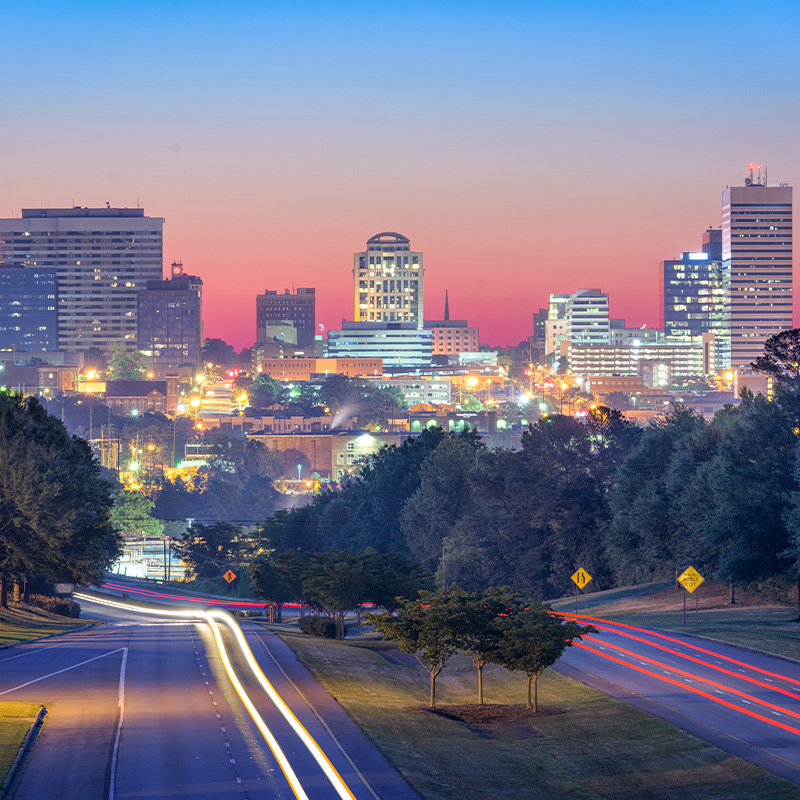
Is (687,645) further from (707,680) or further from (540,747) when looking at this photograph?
(540,747)

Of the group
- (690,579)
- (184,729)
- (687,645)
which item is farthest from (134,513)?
(184,729)

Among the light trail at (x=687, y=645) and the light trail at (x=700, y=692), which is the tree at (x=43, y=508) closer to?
the light trail at (x=687, y=645)

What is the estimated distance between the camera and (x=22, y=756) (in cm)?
3234

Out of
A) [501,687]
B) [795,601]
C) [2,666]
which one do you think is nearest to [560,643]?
[501,687]

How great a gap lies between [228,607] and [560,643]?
73.9 m

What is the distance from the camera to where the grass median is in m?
32.4

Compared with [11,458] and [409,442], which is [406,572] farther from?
[409,442]

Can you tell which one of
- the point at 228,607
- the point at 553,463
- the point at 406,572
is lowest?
the point at 228,607

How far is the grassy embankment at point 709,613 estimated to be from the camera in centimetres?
5506

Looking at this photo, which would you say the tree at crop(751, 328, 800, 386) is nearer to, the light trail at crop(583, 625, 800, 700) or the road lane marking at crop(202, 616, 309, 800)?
the light trail at crop(583, 625, 800, 700)

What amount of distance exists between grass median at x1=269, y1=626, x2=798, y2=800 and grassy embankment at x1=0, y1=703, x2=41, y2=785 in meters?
10.1

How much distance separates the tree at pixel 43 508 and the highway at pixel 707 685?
3314 centimetres

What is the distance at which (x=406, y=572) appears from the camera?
7794cm

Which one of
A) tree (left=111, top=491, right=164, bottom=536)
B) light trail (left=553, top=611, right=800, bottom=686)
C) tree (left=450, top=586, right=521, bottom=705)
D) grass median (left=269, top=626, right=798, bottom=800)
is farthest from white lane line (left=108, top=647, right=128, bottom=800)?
tree (left=111, top=491, right=164, bottom=536)
